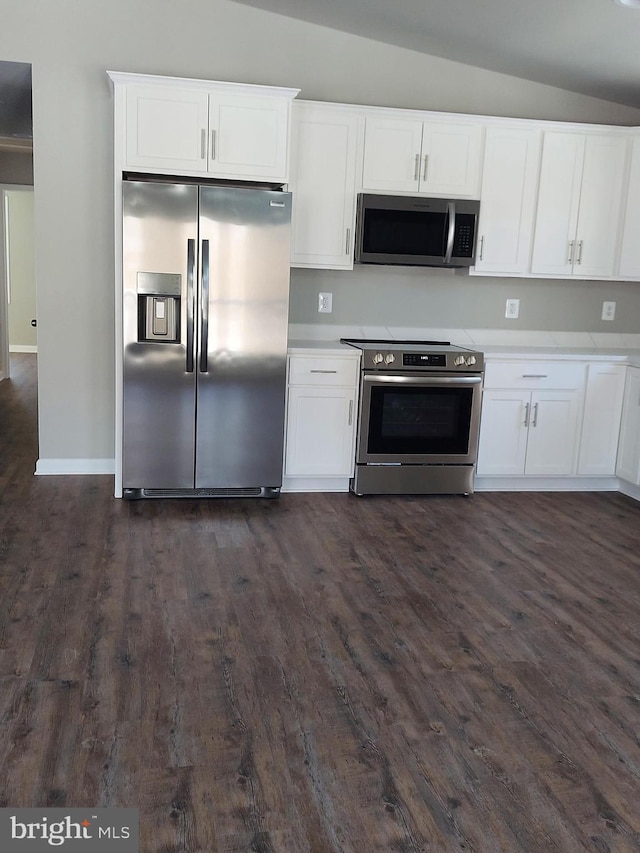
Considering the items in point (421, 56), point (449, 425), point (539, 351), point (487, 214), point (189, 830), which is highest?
point (421, 56)

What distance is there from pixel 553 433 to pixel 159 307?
2.55 metres

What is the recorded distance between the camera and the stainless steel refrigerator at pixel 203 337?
4273 mm

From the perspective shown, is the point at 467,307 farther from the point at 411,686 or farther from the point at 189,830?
the point at 189,830

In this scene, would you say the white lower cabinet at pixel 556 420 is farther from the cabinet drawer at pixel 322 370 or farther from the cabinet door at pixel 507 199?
the cabinet drawer at pixel 322 370

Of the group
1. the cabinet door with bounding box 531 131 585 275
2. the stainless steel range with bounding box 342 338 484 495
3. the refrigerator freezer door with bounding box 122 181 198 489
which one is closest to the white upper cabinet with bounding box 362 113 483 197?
the cabinet door with bounding box 531 131 585 275

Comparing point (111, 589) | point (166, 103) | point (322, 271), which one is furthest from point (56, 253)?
point (111, 589)

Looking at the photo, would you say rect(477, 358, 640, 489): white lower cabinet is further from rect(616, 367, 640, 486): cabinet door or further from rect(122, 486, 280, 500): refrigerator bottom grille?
rect(122, 486, 280, 500): refrigerator bottom grille

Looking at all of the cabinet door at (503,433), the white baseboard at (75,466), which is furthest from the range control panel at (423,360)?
the white baseboard at (75,466)

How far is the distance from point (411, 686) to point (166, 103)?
130 inches

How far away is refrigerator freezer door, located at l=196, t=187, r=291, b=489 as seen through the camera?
14.2 ft

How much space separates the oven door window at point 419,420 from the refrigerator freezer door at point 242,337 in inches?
23.8

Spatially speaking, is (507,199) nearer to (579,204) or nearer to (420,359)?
(579,204)

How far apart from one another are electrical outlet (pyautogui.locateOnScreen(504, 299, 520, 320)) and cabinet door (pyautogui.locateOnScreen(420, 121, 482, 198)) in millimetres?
868

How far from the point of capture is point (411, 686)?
8.63 ft
